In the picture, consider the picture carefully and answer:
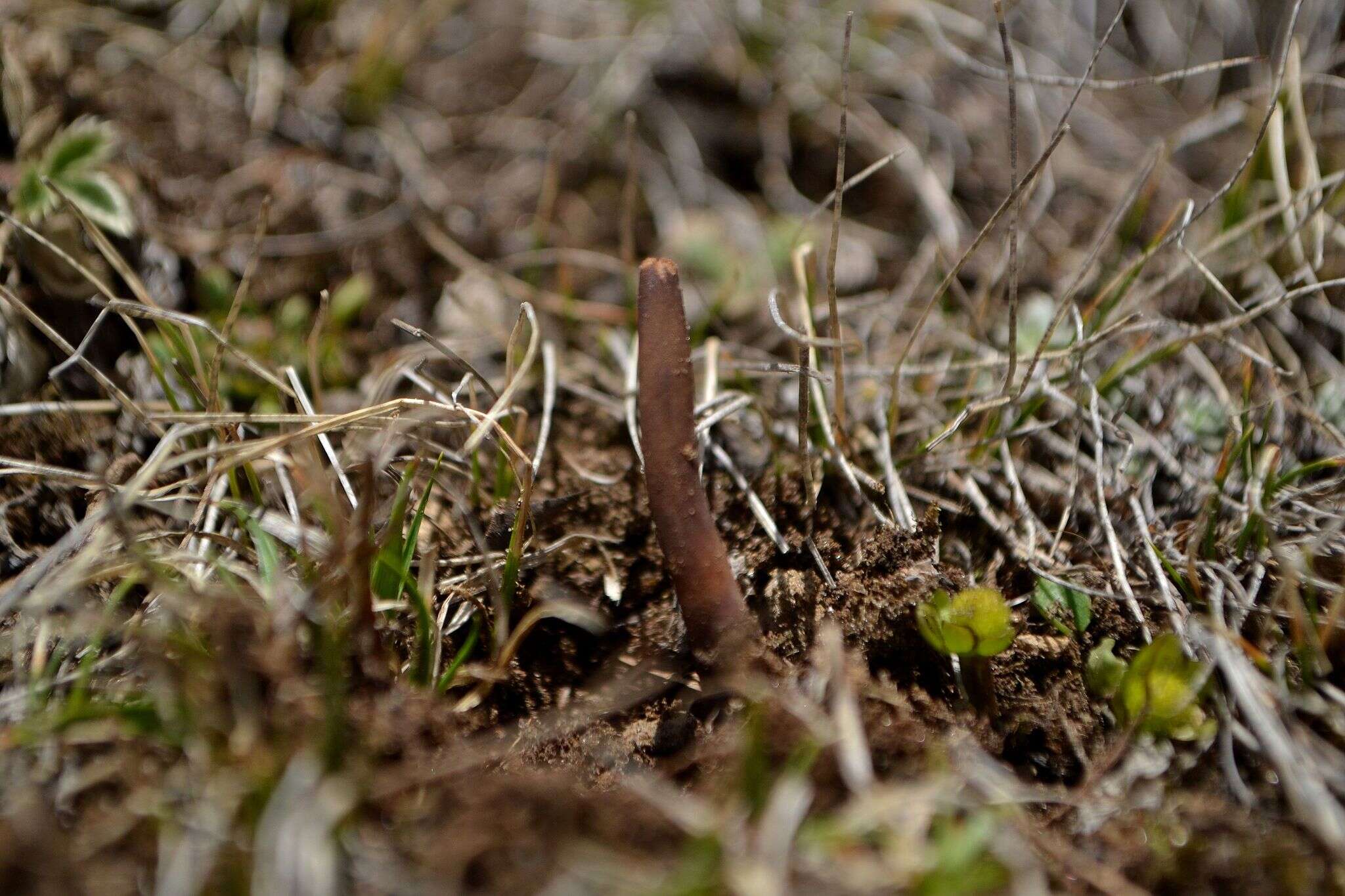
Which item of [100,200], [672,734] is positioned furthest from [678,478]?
[100,200]

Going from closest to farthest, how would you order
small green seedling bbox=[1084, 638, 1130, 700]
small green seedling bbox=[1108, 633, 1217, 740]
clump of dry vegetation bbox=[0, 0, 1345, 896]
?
clump of dry vegetation bbox=[0, 0, 1345, 896] → small green seedling bbox=[1108, 633, 1217, 740] → small green seedling bbox=[1084, 638, 1130, 700]

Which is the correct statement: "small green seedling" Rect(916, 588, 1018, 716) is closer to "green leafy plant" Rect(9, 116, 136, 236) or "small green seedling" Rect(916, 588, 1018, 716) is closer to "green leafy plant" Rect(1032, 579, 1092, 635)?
"green leafy plant" Rect(1032, 579, 1092, 635)

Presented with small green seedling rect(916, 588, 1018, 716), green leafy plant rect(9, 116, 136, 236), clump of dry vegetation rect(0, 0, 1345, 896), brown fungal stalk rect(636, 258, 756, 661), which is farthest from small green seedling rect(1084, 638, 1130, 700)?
green leafy plant rect(9, 116, 136, 236)

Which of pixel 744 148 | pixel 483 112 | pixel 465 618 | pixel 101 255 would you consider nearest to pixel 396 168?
pixel 483 112

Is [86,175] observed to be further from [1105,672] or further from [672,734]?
[1105,672]

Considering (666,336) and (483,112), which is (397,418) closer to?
(666,336)

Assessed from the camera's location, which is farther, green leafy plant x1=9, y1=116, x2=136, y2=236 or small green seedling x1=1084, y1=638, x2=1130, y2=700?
green leafy plant x1=9, y1=116, x2=136, y2=236

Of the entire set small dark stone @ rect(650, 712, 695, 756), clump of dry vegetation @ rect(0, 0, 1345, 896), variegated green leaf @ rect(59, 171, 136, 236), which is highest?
variegated green leaf @ rect(59, 171, 136, 236)
